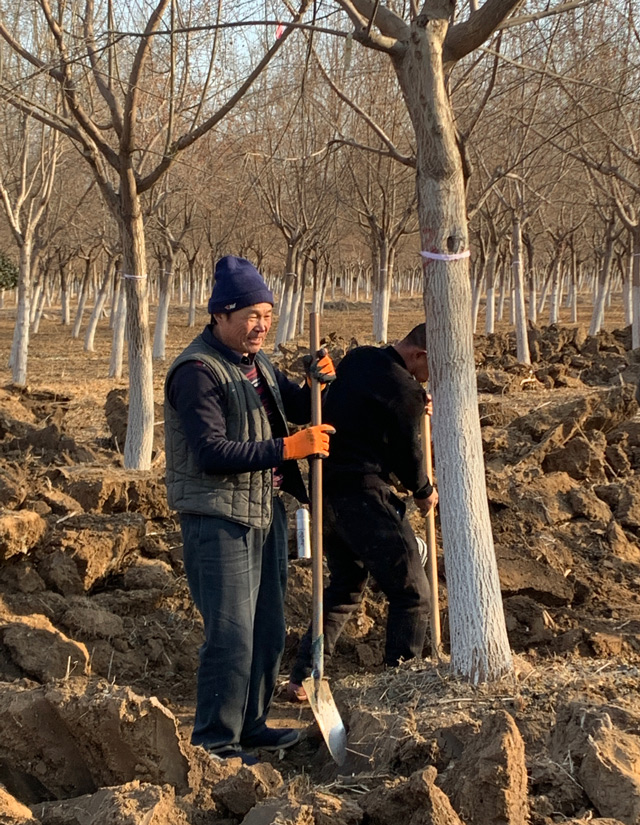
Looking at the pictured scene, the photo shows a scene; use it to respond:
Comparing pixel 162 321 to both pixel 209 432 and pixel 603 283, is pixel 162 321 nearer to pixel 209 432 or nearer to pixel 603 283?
pixel 603 283

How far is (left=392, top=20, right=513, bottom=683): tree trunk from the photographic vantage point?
3467 millimetres

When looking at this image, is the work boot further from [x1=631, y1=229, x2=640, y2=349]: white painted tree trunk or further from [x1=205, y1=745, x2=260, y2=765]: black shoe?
[x1=631, y1=229, x2=640, y2=349]: white painted tree trunk

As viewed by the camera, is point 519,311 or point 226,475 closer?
point 226,475

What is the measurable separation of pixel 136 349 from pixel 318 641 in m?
5.38

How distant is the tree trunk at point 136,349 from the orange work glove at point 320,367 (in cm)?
494

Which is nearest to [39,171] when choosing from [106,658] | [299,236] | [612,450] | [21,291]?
[21,291]

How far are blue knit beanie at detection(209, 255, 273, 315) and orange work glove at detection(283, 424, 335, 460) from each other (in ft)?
1.73

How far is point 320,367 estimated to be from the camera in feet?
11.7

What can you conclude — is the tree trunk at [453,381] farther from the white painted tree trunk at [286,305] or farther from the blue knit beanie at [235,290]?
the white painted tree trunk at [286,305]

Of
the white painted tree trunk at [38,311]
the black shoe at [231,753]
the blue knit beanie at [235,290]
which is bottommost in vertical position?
the black shoe at [231,753]

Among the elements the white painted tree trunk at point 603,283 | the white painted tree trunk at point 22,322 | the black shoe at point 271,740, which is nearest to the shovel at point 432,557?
the black shoe at point 271,740

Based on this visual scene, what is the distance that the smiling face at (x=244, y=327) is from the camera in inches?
130

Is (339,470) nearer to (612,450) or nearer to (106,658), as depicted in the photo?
(106,658)

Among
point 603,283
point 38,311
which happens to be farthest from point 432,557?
point 38,311
